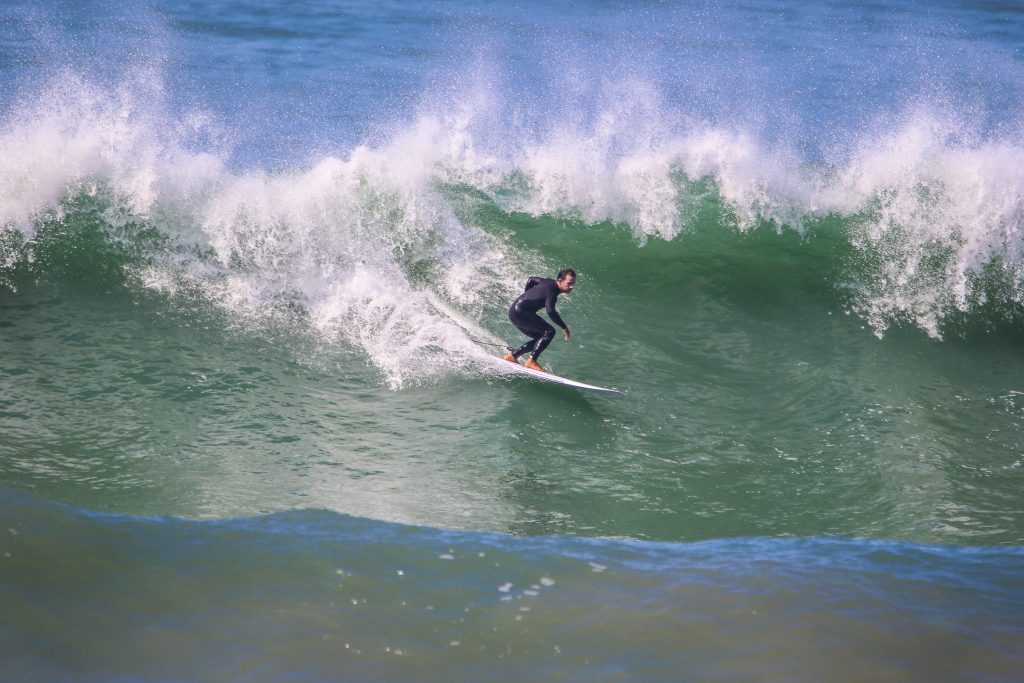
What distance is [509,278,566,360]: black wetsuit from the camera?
27.5 ft

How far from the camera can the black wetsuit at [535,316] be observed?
839cm

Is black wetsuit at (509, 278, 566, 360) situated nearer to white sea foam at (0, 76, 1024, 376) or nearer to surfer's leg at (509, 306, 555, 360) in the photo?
surfer's leg at (509, 306, 555, 360)

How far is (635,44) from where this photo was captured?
23.9 metres

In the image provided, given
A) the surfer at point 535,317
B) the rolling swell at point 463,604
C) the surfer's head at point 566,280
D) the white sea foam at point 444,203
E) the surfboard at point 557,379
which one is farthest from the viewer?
the white sea foam at point 444,203

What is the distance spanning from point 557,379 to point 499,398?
0.53 meters

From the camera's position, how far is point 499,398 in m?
8.00

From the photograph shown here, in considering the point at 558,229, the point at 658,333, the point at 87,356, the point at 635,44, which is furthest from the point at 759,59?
the point at 87,356

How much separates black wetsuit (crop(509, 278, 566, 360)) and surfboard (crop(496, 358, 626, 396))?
193 mm

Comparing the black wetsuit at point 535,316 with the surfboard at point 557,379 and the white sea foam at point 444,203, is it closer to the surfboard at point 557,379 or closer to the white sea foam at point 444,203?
the surfboard at point 557,379

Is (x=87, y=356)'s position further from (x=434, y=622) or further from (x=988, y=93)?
(x=988, y=93)

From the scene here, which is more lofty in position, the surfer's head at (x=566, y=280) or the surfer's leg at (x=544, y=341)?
the surfer's head at (x=566, y=280)

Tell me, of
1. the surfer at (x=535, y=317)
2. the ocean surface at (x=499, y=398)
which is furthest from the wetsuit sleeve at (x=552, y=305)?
the ocean surface at (x=499, y=398)

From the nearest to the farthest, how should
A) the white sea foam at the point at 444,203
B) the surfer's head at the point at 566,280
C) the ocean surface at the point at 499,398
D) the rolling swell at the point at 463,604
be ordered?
the rolling swell at the point at 463,604
the ocean surface at the point at 499,398
the surfer's head at the point at 566,280
the white sea foam at the point at 444,203

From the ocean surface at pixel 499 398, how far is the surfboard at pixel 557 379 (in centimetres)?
10
